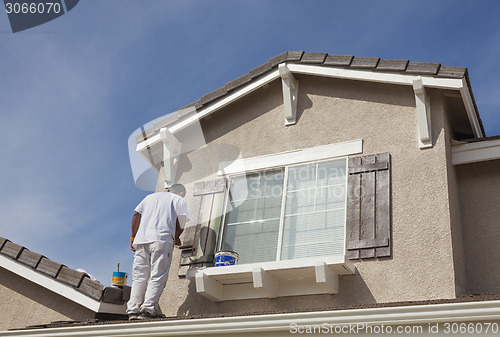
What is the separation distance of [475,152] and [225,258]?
337 cm

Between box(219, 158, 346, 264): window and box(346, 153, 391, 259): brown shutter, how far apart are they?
14 centimetres

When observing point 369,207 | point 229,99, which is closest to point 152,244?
point 229,99

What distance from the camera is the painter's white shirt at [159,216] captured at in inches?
289

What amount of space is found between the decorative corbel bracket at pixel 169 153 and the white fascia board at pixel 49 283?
76.9 inches

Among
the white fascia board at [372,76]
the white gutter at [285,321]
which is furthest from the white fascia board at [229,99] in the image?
the white gutter at [285,321]

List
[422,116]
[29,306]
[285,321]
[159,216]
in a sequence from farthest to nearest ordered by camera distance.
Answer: [29,306] → [159,216] → [422,116] → [285,321]

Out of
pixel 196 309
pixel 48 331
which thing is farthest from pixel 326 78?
pixel 48 331

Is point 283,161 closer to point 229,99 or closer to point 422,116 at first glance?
point 229,99

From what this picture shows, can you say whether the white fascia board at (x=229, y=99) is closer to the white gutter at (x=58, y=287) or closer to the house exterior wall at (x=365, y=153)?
the house exterior wall at (x=365, y=153)

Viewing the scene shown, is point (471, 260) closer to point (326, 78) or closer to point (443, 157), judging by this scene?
point (443, 157)

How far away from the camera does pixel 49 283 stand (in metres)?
8.00

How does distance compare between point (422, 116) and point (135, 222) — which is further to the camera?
point (135, 222)

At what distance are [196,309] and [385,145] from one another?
124 inches

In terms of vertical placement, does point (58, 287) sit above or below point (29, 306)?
above
